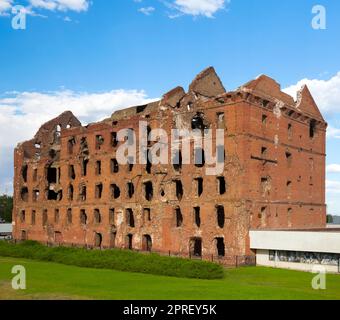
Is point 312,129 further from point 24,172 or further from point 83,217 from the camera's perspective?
point 24,172

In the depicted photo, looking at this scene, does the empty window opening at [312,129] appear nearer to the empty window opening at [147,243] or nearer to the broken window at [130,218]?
the empty window opening at [147,243]

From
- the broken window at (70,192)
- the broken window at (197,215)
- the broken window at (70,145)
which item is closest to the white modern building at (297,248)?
the broken window at (197,215)

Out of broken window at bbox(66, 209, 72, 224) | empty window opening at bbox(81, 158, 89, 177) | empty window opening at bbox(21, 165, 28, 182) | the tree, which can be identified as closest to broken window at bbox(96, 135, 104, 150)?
empty window opening at bbox(81, 158, 89, 177)

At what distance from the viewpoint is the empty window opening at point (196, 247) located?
113ft

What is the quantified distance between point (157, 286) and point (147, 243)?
657 inches

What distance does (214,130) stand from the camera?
33500 mm

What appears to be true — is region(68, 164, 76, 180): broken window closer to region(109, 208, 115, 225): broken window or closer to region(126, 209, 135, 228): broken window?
region(109, 208, 115, 225): broken window

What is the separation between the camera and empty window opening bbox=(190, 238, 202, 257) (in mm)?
34456

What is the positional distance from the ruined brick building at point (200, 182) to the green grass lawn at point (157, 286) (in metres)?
6.27

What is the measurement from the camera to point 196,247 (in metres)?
35.6

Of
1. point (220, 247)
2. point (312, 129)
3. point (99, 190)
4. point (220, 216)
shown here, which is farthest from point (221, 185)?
point (99, 190)

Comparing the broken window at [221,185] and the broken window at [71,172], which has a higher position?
the broken window at [71,172]
